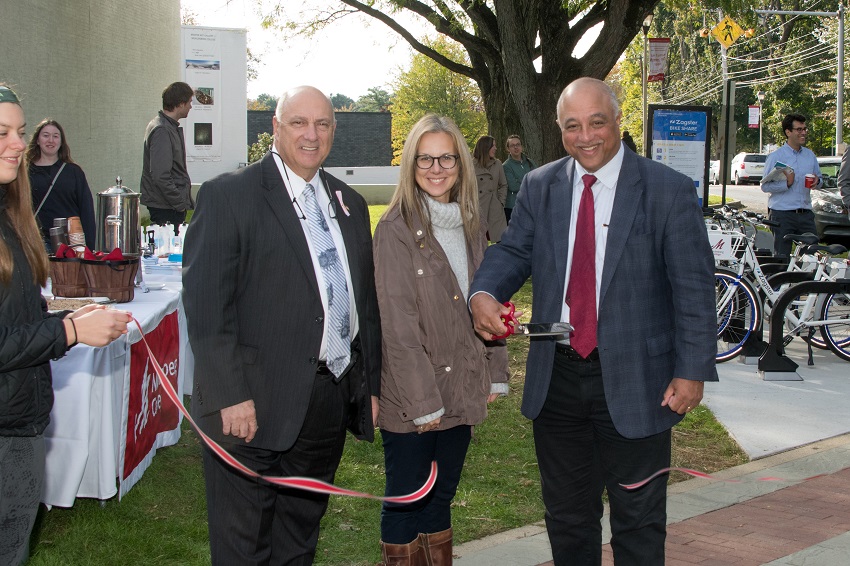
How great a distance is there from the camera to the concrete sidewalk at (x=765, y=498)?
470 cm

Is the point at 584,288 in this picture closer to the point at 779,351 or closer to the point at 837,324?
the point at 779,351

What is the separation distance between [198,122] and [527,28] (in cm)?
1154

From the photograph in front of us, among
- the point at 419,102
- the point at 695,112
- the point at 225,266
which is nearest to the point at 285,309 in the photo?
the point at 225,266

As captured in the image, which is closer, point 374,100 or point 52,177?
point 52,177

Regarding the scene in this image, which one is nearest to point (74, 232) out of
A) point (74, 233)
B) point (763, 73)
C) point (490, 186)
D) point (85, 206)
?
point (74, 233)

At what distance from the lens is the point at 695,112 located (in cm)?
1209

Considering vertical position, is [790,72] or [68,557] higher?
[790,72]

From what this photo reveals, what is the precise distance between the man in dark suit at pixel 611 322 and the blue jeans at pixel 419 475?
1.38 feet

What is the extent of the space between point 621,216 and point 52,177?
5540 mm

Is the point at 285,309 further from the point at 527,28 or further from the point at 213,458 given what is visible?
the point at 527,28

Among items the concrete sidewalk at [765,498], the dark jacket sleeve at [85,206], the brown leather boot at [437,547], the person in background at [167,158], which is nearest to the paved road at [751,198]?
the concrete sidewalk at [765,498]

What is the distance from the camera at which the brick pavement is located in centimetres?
469

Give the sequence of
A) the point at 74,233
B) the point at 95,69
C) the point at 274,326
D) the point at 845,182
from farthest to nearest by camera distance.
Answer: the point at 95,69 → the point at 845,182 → the point at 74,233 → the point at 274,326

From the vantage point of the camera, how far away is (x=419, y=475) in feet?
13.1
